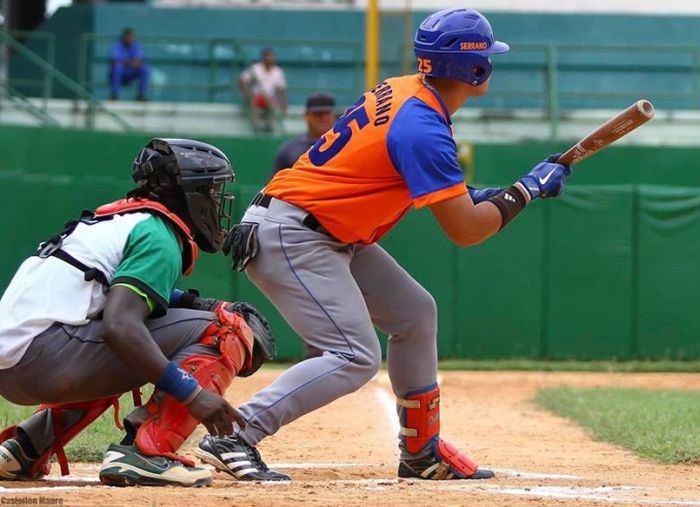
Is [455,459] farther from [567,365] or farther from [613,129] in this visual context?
[567,365]

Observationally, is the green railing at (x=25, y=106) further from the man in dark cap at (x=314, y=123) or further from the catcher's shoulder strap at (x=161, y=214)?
the catcher's shoulder strap at (x=161, y=214)

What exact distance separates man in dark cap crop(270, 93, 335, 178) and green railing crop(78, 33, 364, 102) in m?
7.50

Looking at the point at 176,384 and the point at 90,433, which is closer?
the point at 176,384

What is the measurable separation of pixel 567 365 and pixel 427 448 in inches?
269

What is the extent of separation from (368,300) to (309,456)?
120cm

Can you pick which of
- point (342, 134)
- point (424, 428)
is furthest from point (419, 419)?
point (342, 134)

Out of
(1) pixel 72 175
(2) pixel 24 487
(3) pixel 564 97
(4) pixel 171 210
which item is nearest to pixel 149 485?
(2) pixel 24 487

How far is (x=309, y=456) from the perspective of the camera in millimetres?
6586

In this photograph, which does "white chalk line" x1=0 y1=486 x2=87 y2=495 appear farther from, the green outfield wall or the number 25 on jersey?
the green outfield wall

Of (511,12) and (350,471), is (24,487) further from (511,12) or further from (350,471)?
(511,12)

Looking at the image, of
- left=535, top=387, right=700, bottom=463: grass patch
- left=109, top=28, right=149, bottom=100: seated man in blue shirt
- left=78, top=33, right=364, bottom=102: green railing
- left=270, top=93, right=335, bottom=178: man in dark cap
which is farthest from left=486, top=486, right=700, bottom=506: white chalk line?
left=109, top=28, right=149, bottom=100: seated man in blue shirt

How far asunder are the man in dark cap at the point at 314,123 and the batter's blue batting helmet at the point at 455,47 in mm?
4865

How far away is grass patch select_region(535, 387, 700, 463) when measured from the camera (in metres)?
6.78

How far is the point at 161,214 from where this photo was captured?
496 centimetres
